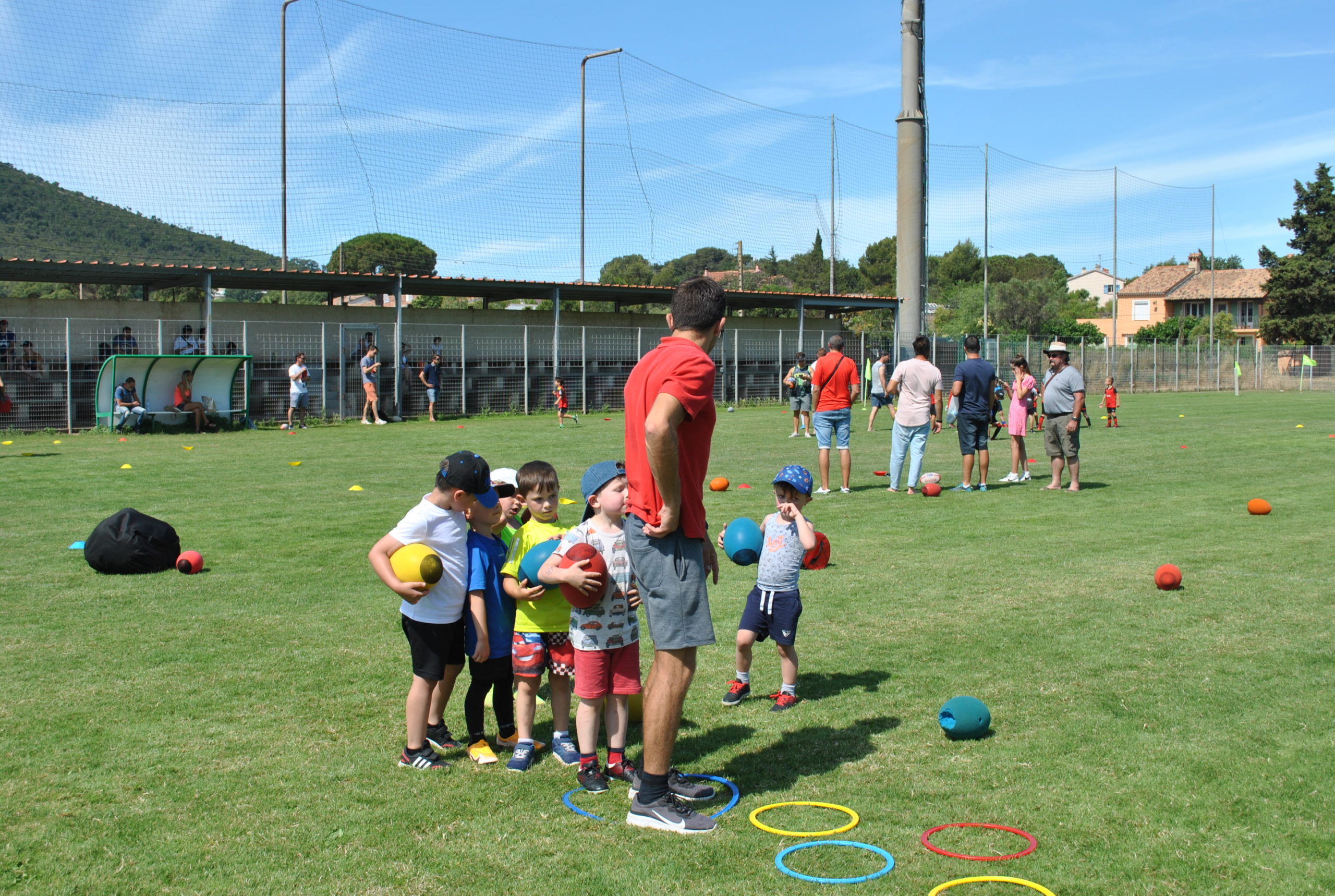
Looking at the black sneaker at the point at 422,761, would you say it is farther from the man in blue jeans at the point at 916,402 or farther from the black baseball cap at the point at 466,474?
the man in blue jeans at the point at 916,402

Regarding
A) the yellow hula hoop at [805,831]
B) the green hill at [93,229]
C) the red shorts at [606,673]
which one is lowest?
the yellow hula hoop at [805,831]

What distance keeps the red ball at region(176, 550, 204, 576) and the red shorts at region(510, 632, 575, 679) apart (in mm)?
4951

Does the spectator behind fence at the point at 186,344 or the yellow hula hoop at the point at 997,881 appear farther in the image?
the spectator behind fence at the point at 186,344

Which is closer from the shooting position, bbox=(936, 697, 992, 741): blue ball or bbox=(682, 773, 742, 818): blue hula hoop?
bbox=(682, 773, 742, 818): blue hula hoop

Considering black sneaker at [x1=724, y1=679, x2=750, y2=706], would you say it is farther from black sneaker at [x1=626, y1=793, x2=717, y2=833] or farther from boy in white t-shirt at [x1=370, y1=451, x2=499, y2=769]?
boy in white t-shirt at [x1=370, y1=451, x2=499, y2=769]

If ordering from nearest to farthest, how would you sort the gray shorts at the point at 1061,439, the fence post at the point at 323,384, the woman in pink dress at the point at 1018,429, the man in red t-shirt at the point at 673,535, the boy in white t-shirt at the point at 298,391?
1. the man in red t-shirt at the point at 673,535
2. the gray shorts at the point at 1061,439
3. the woman in pink dress at the point at 1018,429
4. the boy in white t-shirt at the point at 298,391
5. the fence post at the point at 323,384

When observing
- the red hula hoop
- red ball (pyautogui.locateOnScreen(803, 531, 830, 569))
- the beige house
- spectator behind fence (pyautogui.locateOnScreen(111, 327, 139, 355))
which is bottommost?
the red hula hoop

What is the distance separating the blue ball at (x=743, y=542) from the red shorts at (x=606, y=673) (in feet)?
3.35

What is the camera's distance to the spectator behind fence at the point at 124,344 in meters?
26.4

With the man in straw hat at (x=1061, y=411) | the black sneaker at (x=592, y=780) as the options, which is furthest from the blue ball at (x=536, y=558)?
the man in straw hat at (x=1061, y=411)

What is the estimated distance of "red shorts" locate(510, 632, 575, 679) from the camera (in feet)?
15.7

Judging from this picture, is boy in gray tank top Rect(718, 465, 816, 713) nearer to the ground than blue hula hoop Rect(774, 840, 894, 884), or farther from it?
farther from it

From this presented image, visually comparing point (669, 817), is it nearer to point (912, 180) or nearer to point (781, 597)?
point (781, 597)

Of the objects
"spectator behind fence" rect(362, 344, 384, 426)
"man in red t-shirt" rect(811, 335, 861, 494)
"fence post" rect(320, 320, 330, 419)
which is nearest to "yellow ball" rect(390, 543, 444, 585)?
"man in red t-shirt" rect(811, 335, 861, 494)
